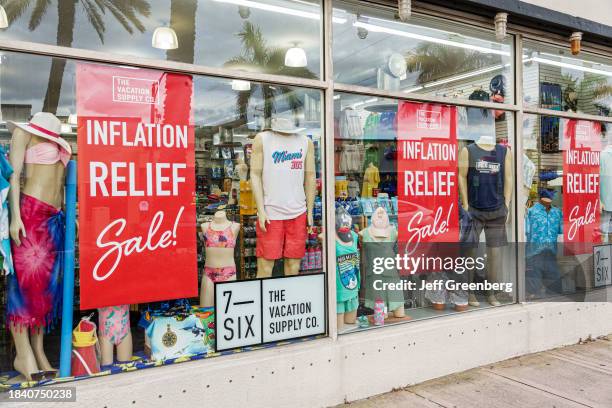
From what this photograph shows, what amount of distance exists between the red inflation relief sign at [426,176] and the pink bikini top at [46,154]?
2.78 metres

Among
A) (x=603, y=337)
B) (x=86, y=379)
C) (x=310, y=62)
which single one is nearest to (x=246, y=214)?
(x=310, y=62)

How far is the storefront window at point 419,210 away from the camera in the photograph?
4.51 m

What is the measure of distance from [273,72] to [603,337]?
15.3 feet

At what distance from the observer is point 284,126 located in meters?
4.25

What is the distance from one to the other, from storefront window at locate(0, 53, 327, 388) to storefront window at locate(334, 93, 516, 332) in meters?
0.43

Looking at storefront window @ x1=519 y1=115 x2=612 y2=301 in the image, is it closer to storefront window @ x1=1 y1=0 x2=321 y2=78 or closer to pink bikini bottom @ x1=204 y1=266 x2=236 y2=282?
storefront window @ x1=1 y1=0 x2=321 y2=78

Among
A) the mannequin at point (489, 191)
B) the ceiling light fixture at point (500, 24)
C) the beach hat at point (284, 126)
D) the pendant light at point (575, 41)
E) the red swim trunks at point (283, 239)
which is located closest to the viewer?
the red swim trunks at point (283, 239)

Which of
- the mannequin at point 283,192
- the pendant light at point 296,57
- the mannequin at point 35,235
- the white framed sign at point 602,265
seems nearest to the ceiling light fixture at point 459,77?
the pendant light at point 296,57

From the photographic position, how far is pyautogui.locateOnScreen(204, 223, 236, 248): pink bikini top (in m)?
3.95

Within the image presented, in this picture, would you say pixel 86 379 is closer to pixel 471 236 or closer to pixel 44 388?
pixel 44 388

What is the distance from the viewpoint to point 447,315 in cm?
483

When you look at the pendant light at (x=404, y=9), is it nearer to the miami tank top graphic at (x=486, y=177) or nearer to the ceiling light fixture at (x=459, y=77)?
the ceiling light fixture at (x=459, y=77)

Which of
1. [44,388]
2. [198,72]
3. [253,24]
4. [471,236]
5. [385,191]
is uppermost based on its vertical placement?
[253,24]

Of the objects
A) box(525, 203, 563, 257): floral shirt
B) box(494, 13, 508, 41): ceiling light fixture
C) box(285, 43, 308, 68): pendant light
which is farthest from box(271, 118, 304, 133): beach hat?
box(525, 203, 563, 257): floral shirt
